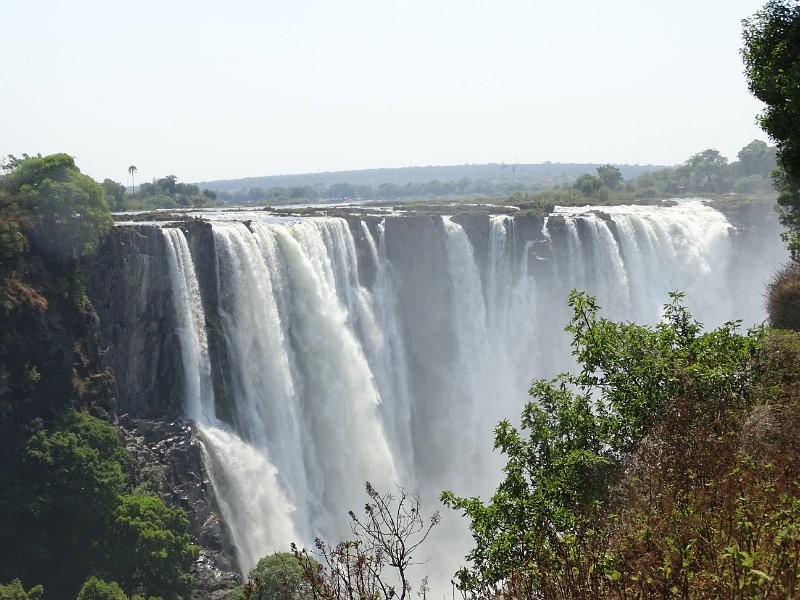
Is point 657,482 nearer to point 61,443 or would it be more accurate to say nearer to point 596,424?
point 596,424

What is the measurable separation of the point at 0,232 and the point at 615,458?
20275 mm

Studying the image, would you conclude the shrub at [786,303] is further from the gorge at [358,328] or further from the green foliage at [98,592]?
the green foliage at [98,592]

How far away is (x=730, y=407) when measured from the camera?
11602mm

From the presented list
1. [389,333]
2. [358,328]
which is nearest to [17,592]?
[358,328]

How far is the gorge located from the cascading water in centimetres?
7

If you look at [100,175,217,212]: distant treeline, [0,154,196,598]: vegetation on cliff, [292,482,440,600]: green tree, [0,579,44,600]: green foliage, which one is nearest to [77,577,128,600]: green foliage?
[0,579,44,600]: green foliage

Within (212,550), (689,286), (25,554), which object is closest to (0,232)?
(25,554)

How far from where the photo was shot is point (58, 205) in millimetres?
26922

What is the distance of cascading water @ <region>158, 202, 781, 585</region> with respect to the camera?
93.4 ft

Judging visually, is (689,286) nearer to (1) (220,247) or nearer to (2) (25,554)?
(1) (220,247)

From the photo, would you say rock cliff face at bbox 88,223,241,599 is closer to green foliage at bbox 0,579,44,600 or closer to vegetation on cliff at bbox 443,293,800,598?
green foliage at bbox 0,579,44,600

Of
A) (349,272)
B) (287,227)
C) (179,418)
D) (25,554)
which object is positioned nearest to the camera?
(25,554)

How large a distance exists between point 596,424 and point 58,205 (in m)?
20.5

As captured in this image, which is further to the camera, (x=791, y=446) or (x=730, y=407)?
(x=730, y=407)
